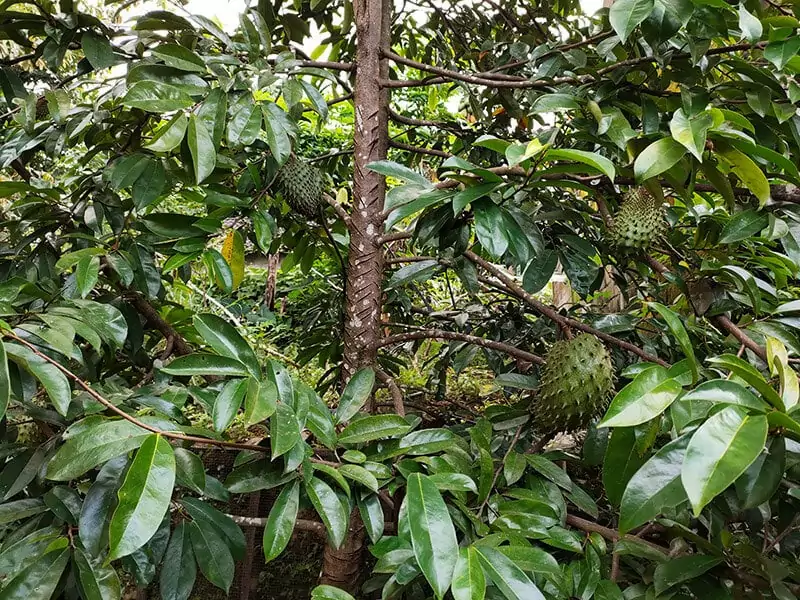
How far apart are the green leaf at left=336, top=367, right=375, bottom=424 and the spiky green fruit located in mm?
343

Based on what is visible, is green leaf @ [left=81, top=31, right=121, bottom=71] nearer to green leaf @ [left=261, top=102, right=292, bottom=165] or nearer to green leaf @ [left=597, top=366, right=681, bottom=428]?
green leaf @ [left=261, top=102, right=292, bottom=165]

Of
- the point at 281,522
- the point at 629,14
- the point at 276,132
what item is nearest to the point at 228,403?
the point at 281,522

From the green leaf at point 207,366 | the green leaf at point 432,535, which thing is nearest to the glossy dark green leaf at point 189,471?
the green leaf at point 207,366

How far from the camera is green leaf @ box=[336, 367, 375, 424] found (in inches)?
28.6

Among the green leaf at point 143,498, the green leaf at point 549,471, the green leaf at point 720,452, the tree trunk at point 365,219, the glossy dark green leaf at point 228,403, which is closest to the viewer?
the green leaf at point 720,452

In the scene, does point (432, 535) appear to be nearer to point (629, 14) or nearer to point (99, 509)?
point (99, 509)

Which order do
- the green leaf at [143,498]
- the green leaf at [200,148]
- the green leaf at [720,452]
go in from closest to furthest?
the green leaf at [720,452] < the green leaf at [143,498] < the green leaf at [200,148]

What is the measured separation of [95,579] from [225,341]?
0.90 ft

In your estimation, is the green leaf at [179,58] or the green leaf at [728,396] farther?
the green leaf at [179,58]

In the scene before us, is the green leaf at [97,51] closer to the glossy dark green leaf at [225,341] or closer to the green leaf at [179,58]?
the green leaf at [179,58]

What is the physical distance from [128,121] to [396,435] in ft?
2.55

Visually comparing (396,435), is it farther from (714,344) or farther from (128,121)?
(128,121)

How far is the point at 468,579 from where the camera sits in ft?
1.63

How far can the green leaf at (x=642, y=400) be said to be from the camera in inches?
16.2
